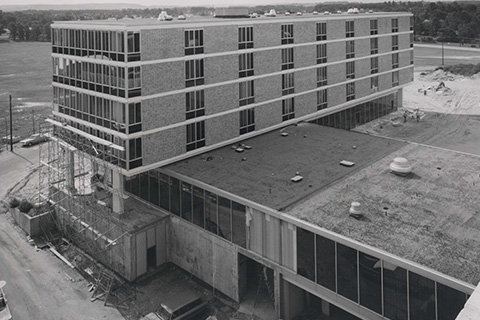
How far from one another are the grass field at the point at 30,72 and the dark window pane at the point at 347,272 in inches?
2347

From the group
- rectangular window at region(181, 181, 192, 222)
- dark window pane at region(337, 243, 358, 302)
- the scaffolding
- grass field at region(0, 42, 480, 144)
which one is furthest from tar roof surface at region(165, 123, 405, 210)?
grass field at region(0, 42, 480, 144)

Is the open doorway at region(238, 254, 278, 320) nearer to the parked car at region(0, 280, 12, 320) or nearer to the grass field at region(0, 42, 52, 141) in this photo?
the parked car at region(0, 280, 12, 320)

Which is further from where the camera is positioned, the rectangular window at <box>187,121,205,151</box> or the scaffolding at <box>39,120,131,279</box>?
the rectangular window at <box>187,121,205,151</box>

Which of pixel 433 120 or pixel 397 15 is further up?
pixel 397 15

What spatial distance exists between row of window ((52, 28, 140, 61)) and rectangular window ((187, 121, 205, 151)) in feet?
24.2

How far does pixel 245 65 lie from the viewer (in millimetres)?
39344

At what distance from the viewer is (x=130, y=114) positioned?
30.5 meters

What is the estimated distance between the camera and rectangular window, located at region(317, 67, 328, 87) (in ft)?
160

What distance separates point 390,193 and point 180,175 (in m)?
14.3

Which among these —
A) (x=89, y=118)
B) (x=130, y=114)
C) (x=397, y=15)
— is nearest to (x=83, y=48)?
(x=89, y=118)

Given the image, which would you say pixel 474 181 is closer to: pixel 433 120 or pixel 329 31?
pixel 329 31

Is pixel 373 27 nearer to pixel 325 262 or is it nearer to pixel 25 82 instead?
pixel 325 262

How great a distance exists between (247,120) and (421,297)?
78.3 feet

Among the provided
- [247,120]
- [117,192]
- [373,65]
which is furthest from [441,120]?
[117,192]
